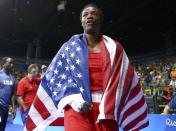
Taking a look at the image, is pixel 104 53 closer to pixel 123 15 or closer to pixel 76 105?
pixel 76 105

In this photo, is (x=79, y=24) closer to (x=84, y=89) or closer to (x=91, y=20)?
(x=91, y=20)

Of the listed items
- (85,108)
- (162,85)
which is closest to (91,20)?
(85,108)

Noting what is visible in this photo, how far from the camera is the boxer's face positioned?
2566 millimetres

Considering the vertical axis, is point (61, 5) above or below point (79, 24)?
above

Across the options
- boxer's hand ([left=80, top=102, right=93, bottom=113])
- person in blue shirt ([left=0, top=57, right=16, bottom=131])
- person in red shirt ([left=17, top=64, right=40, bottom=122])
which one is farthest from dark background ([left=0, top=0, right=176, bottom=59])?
boxer's hand ([left=80, top=102, right=93, bottom=113])

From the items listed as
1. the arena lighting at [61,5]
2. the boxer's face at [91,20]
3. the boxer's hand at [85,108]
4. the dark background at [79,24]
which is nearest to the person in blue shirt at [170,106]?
the boxer's face at [91,20]

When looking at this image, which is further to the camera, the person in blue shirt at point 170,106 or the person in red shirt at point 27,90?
the person in red shirt at point 27,90

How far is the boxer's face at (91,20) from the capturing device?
2566mm

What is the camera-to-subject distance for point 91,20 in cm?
256

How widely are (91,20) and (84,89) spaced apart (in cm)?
53

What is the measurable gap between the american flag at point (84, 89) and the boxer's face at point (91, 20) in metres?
0.10

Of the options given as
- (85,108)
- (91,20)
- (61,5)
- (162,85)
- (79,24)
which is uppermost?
(61,5)

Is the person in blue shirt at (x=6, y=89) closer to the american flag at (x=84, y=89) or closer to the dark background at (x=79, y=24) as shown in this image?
the american flag at (x=84, y=89)

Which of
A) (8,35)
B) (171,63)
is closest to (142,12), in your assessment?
(171,63)
